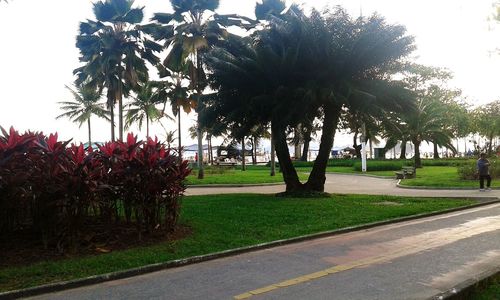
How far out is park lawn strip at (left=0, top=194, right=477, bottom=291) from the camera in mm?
6016

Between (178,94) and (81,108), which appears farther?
(81,108)

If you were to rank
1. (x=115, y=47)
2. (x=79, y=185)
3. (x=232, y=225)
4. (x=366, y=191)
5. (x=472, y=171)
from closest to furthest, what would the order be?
(x=79, y=185), (x=232, y=225), (x=366, y=191), (x=472, y=171), (x=115, y=47)

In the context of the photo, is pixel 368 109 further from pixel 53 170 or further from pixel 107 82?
pixel 107 82

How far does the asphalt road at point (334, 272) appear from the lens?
535 centimetres

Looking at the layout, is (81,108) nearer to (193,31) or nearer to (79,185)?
(193,31)

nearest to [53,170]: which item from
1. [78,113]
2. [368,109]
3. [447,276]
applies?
[447,276]

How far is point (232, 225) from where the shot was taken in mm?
9586

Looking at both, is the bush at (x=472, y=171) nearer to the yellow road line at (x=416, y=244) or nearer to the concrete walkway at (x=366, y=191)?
the concrete walkway at (x=366, y=191)

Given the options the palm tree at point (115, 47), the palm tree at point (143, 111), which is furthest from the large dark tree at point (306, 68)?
the palm tree at point (143, 111)

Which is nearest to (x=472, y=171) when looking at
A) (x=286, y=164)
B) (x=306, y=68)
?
(x=286, y=164)

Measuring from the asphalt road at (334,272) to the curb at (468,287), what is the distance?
0.99ft

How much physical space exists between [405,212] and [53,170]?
862 centimetres

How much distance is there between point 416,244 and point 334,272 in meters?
2.62

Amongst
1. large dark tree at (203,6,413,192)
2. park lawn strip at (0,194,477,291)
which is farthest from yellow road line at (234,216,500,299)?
large dark tree at (203,6,413,192)
